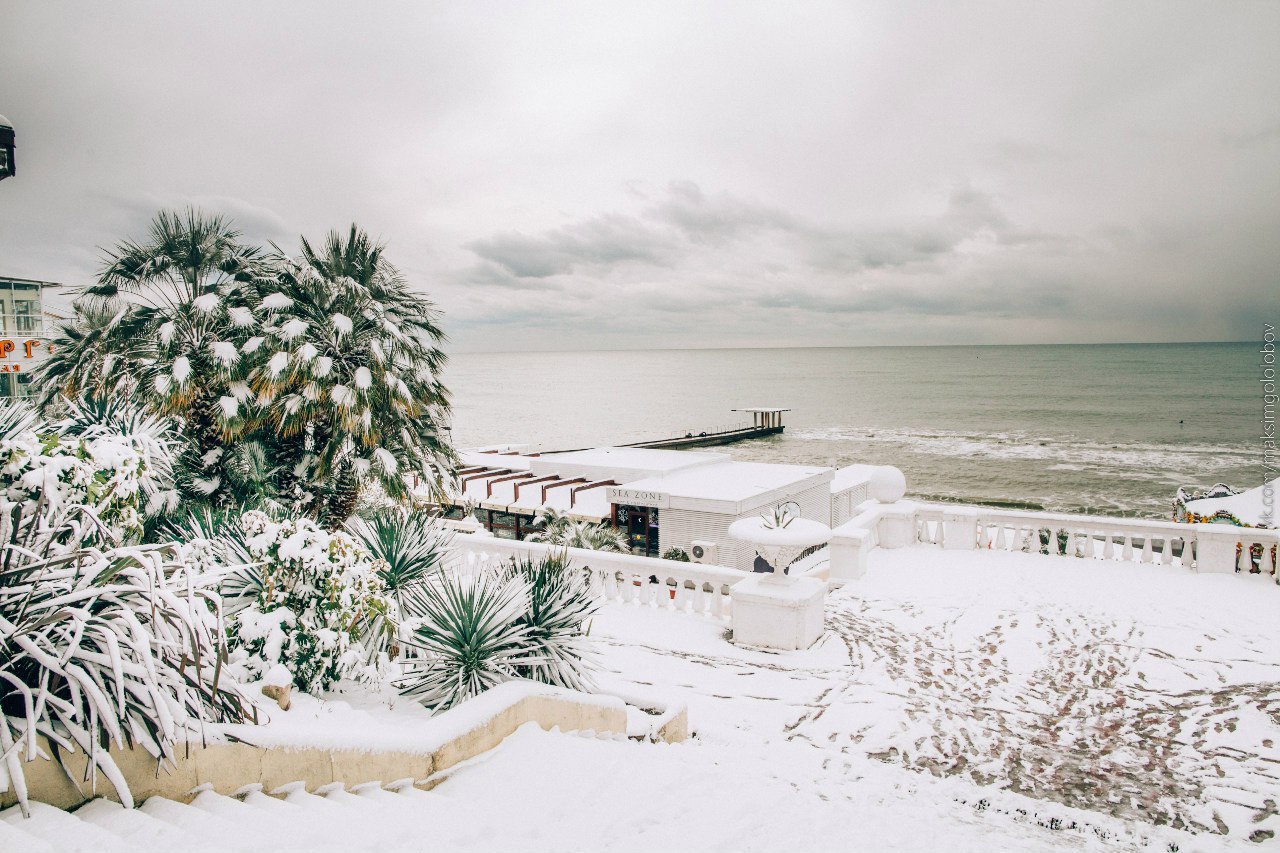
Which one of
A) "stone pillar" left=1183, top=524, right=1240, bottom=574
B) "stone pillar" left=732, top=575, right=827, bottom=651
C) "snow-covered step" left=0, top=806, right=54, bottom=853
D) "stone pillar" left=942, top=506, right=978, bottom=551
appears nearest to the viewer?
"snow-covered step" left=0, top=806, right=54, bottom=853

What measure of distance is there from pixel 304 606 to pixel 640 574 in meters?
6.69

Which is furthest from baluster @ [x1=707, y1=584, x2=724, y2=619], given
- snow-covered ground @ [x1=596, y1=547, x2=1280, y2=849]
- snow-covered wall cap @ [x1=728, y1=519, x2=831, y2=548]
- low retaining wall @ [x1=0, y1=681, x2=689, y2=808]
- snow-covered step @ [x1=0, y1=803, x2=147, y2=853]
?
snow-covered step @ [x1=0, y1=803, x2=147, y2=853]

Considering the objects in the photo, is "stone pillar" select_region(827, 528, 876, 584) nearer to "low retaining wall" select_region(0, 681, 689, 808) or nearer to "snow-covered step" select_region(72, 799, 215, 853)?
"low retaining wall" select_region(0, 681, 689, 808)

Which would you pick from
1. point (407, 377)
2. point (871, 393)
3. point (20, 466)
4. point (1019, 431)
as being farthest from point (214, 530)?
point (871, 393)

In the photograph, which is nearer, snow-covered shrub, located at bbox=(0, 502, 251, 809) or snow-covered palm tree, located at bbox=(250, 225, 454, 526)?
snow-covered shrub, located at bbox=(0, 502, 251, 809)

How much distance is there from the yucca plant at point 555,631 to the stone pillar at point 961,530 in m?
9.24

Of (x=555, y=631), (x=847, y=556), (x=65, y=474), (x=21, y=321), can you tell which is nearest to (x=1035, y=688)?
(x=847, y=556)

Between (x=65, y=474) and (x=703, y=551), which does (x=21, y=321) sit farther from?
(x=65, y=474)

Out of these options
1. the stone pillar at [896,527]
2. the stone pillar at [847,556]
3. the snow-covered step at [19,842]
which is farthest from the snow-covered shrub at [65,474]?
the stone pillar at [896,527]

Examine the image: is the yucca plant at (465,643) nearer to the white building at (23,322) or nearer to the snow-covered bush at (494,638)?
the snow-covered bush at (494,638)

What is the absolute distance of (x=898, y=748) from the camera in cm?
661

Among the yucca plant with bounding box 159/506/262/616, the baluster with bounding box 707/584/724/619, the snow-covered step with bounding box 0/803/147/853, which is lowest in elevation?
the baluster with bounding box 707/584/724/619

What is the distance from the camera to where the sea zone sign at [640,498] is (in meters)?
18.8

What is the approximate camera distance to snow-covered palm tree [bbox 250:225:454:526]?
12.0 meters
